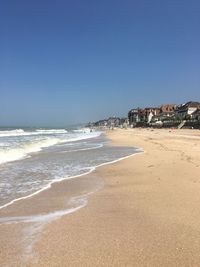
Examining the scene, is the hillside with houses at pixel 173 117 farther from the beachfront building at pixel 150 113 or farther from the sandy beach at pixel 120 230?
the sandy beach at pixel 120 230

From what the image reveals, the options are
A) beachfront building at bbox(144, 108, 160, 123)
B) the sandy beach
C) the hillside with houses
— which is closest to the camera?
the sandy beach

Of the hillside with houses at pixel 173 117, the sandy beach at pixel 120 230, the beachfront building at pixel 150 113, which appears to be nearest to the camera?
the sandy beach at pixel 120 230

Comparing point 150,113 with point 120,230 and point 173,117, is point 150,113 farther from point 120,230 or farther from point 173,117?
point 120,230

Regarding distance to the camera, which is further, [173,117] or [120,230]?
[173,117]

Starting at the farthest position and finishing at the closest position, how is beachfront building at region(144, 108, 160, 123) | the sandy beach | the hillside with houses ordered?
beachfront building at region(144, 108, 160, 123) → the hillside with houses → the sandy beach

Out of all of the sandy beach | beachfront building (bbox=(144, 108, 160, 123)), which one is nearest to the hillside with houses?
beachfront building (bbox=(144, 108, 160, 123))

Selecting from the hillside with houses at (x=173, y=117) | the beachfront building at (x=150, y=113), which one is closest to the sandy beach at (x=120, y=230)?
the hillside with houses at (x=173, y=117)

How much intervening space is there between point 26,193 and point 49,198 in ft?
3.02

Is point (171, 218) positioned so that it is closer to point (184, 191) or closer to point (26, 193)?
point (184, 191)

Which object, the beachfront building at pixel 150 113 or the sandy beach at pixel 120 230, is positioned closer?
the sandy beach at pixel 120 230

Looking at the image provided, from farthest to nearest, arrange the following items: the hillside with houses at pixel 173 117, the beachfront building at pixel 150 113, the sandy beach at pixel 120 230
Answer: the beachfront building at pixel 150 113
the hillside with houses at pixel 173 117
the sandy beach at pixel 120 230

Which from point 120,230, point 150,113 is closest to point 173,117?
point 150,113

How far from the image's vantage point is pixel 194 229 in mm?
5238

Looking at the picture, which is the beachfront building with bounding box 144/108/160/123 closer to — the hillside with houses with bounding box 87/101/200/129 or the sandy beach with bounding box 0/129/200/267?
the hillside with houses with bounding box 87/101/200/129
